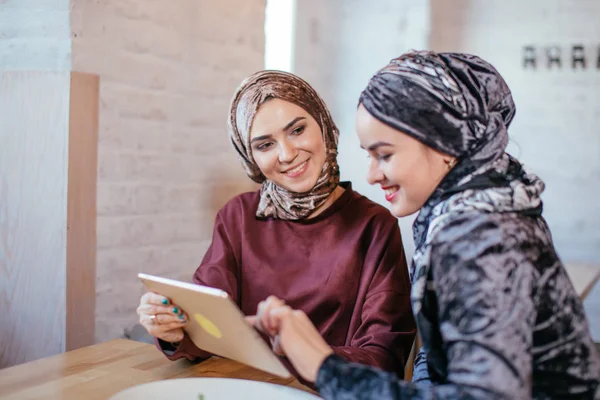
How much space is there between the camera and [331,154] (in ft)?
5.39

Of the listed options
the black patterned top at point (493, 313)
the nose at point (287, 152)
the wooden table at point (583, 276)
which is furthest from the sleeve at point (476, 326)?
the wooden table at point (583, 276)

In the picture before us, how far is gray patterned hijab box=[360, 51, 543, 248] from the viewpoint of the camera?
96 centimetres

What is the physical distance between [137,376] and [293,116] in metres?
0.67

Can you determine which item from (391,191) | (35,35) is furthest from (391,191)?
(35,35)

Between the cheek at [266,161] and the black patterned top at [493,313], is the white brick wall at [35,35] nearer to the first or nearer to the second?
the cheek at [266,161]

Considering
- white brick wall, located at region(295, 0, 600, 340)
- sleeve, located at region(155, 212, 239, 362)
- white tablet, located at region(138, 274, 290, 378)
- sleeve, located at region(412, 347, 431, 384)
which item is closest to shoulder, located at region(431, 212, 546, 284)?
white tablet, located at region(138, 274, 290, 378)

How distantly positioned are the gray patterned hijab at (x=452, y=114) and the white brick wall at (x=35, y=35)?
1140 mm

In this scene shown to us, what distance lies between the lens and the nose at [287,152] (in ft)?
5.09

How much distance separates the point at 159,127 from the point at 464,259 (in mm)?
1452

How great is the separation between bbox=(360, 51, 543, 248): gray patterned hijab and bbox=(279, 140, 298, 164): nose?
1.78ft

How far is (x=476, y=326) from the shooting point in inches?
32.7

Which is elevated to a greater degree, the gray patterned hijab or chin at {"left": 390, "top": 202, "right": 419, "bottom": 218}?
the gray patterned hijab

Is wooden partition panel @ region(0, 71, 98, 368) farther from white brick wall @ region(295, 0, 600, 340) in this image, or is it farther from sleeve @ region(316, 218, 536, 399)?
white brick wall @ region(295, 0, 600, 340)

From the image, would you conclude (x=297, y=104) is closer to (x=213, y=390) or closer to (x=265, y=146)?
(x=265, y=146)
